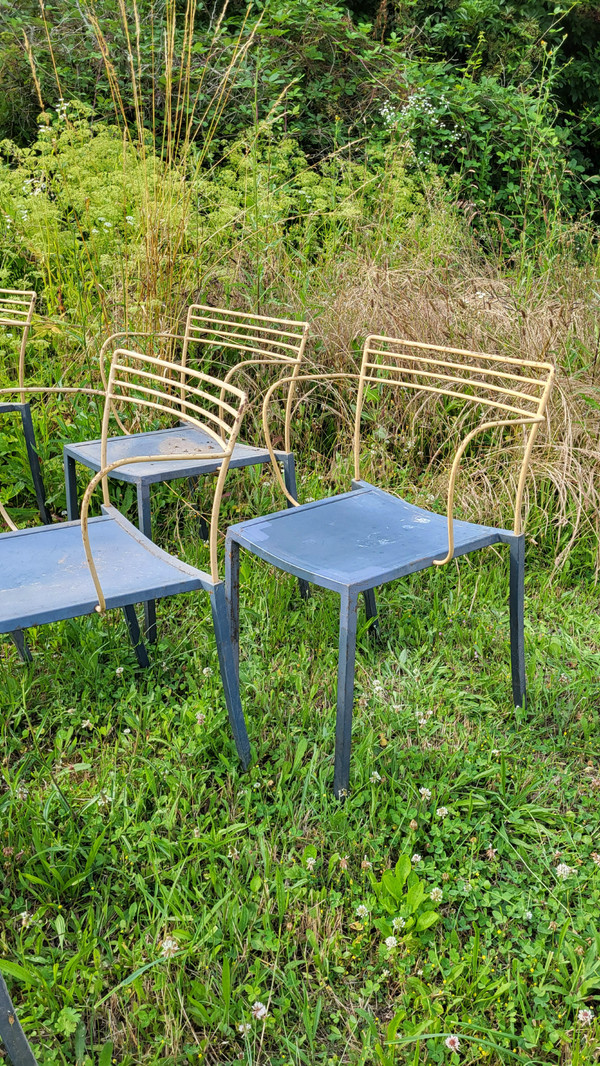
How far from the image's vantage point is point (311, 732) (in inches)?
81.8

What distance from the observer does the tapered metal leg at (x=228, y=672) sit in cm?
181

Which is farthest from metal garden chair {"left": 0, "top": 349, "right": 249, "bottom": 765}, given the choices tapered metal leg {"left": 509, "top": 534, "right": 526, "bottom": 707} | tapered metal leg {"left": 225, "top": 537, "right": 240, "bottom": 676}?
tapered metal leg {"left": 509, "top": 534, "right": 526, "bottom": 707}

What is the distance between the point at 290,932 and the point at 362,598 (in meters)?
1.18

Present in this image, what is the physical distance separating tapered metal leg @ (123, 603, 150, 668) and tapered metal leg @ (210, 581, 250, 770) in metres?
0.45

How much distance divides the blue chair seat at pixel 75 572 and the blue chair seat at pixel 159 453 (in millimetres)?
286

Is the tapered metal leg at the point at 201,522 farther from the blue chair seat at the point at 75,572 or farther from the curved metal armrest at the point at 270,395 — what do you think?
the blue chair seat at the point at 75,572

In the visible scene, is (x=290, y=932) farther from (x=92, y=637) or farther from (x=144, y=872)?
(x=92, y=637)

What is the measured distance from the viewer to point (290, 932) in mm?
1543

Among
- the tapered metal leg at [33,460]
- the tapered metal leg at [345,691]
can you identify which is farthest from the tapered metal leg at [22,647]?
the tapered metal leg at [345,691]

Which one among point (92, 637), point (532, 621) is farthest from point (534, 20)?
point (92, 637)

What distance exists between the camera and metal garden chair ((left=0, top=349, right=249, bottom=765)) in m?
1.65

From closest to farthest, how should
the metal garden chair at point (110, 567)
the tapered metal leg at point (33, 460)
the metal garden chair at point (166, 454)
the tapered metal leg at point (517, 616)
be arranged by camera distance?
the metal garden chair at point (110, 567) → the tapered metal leg at point (517, 616) → the metal garden chair at point (166, 454) → the tapered metal leg at point (33, 460)

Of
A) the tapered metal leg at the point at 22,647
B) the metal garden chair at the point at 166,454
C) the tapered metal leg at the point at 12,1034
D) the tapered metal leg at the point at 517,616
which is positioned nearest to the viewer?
the tapered metal leg at the point at 12,1034

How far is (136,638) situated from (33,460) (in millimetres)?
924
